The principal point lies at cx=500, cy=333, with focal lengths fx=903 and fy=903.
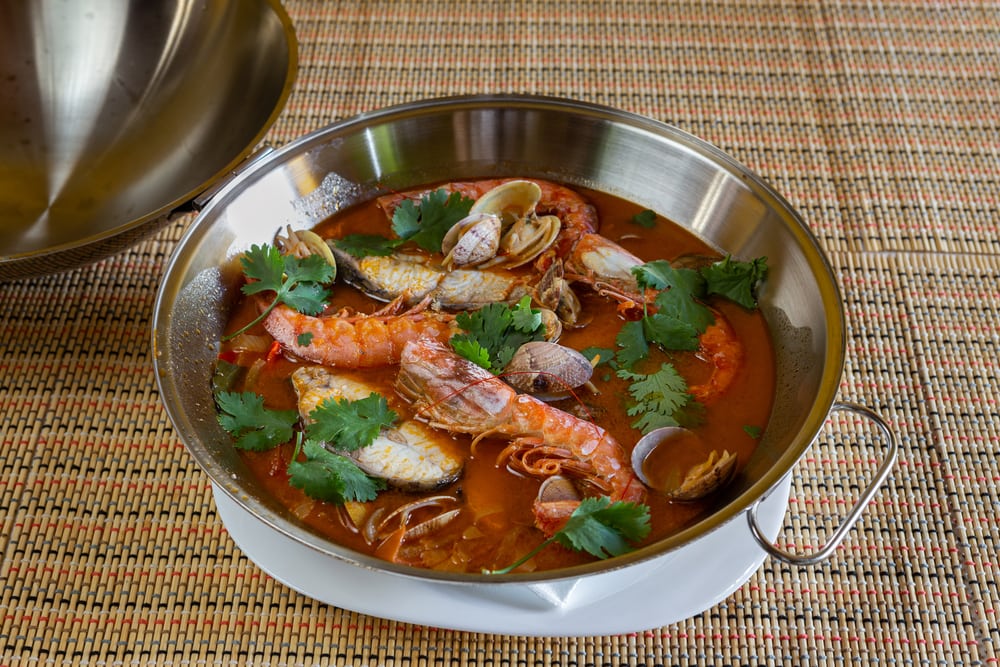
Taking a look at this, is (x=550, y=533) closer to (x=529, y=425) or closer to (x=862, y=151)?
(x=529, y=425)

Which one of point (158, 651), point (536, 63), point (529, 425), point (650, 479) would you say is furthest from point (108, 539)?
point (536, 63)

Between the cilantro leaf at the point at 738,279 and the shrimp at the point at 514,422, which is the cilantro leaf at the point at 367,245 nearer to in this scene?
the shrimp at the point at 514,422

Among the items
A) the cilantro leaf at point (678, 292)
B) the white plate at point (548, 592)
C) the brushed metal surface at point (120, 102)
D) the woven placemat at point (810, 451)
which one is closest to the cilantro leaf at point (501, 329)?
the cilantro leaf at point (678, 292)

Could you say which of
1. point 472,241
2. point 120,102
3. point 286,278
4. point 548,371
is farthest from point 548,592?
point 120,102

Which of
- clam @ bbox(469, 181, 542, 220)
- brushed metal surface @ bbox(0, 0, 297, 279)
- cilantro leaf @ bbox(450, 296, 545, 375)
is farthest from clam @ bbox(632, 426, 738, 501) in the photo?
brushed metal surface @ bbox(0, 0, 297, 279)

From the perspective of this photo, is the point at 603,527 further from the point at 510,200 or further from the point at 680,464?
the point at 510,200

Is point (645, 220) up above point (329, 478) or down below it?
above

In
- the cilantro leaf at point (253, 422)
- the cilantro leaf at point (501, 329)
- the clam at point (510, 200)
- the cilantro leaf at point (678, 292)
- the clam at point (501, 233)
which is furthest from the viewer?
the clam at point (510, 200)

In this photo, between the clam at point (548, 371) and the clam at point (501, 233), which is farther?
the clam at point (501, 233)
